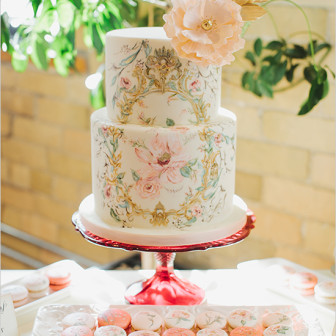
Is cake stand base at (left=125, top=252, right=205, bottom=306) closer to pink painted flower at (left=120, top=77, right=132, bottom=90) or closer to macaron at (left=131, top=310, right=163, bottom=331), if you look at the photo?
macaron at (left=131, top=310, right=163, bottom=331)

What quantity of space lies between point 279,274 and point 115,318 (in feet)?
1.33

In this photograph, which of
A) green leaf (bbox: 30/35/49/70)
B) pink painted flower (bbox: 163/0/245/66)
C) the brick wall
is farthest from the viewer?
the brick wall

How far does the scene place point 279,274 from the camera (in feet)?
4.06

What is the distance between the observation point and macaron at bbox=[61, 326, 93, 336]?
3.10ft

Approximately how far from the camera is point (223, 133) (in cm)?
101

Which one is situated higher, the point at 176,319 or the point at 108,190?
the point at 108,190

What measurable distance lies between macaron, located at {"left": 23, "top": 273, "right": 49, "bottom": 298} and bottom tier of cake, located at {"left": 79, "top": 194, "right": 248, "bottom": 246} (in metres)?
0.17

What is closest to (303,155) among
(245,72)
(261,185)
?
(261,185)

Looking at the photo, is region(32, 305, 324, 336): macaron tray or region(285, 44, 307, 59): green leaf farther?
region(285, 44, 307, 59): green leaf

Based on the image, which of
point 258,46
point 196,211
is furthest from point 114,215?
point 258,46

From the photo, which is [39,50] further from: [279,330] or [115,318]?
[279,330]

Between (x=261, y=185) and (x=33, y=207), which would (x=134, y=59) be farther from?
(x=33, y=207)

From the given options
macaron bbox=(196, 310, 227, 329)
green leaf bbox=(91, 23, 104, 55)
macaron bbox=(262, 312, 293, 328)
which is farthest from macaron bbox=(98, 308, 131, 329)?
green leaf bbox=(91, 23, 104, 55)

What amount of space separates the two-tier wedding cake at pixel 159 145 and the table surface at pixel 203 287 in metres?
0.22
